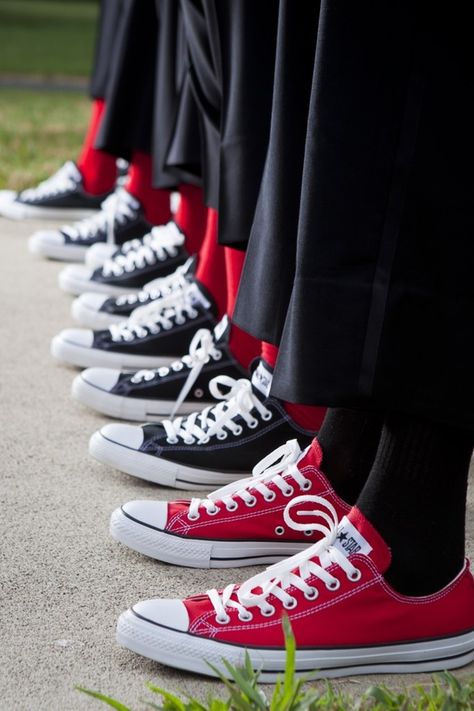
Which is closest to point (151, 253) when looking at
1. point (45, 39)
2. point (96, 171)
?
point (96, 171)

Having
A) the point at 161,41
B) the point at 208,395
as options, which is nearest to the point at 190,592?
the point at 208,395

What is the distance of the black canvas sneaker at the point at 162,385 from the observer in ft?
6.31

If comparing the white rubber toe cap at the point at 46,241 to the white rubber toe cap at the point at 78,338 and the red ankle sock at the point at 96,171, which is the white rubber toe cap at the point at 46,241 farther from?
the white rubber toe cap at the point at 78,338

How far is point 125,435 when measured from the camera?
1684 millimetres

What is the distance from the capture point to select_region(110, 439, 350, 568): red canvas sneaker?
140cm

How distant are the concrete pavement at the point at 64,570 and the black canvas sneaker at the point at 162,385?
2.0 inches

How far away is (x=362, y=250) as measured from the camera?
43.1 inches

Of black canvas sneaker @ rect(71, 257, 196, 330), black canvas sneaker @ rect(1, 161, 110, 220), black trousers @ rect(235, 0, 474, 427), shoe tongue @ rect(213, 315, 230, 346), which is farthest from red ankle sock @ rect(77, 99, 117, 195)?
black trousers @ rect(235, 0, 474, 427)

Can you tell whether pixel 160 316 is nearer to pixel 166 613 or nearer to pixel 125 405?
pixel 125 405

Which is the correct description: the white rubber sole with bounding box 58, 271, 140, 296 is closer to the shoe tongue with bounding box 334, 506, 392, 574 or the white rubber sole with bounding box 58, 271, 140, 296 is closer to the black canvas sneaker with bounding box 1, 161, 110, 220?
the black canvas sneaker with bounding box 1, 161, 110, 220

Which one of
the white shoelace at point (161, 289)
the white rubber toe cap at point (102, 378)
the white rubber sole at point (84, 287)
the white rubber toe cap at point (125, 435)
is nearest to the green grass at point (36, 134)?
the white rubber sole at point (84, 287)

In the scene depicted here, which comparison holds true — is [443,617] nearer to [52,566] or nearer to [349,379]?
[349,379]

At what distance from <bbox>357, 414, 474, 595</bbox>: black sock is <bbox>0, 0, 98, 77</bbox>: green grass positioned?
411 inches

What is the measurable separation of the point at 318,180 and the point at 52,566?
623 mm
